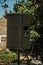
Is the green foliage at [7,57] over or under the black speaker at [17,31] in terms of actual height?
under

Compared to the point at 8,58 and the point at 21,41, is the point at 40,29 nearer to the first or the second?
the point at 8,58

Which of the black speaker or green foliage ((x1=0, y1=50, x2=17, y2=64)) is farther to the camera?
green foliage ((x1=0, y1=50, x2=17, y2=64))

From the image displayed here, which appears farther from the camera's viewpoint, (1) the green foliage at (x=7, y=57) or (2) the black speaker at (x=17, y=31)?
(1) the green foliage at (x=7, y=57)

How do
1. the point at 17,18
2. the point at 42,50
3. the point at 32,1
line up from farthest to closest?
1. the point at 42,50
2. the point at 32,1
3. the point at 17,18

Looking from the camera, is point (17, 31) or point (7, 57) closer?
point (17, 31)

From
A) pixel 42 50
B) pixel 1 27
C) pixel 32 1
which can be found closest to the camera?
pixel 32 1

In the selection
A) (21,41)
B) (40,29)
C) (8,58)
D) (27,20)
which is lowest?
(8,58)

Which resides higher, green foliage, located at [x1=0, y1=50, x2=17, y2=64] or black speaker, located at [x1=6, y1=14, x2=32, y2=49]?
black speaker, located at [x1=6, y1=14, x2=32, y2=49]

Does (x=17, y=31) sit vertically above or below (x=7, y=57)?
above

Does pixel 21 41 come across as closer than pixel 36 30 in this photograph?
Yes

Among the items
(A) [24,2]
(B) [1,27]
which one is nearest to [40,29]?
(A) [24,2]

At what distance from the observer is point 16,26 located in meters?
9.83

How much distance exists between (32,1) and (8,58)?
4812 millimetres

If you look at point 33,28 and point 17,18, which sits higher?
point 17,18
